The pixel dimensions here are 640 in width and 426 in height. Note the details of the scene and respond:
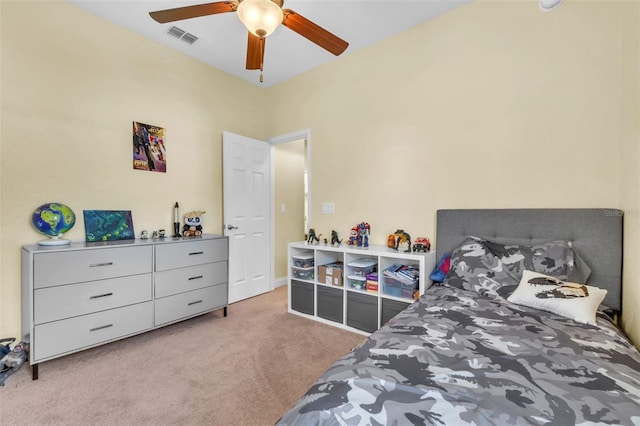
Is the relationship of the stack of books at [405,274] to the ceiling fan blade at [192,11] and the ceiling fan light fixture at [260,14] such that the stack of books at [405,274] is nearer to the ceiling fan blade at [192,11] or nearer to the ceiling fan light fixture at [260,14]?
the ceiling fan light fixture at [260,14]

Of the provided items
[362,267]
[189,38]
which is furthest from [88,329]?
[189,38]

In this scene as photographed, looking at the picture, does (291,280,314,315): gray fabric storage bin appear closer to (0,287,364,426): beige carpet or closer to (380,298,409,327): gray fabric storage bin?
(0,287,364,426): beige carpet

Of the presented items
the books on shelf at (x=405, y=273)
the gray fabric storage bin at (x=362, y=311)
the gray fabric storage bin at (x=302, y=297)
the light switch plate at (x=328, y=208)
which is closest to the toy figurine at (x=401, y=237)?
the books on shelf at (x=405, y=273)

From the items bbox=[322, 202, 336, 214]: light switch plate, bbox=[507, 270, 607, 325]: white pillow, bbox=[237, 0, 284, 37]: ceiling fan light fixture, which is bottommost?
bbox=[507, 270, 607, 325]: white pillow

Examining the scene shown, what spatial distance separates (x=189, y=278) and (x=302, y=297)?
1.15 m

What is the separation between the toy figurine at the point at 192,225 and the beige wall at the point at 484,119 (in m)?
1.37

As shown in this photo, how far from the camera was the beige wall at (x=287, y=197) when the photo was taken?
13.3ft

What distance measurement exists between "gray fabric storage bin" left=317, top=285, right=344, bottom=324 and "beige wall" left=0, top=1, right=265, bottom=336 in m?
1.58

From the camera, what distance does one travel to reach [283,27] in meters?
2.64

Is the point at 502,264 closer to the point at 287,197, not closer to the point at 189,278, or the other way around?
the point at 189,278

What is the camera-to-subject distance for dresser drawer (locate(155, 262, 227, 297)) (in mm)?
2471

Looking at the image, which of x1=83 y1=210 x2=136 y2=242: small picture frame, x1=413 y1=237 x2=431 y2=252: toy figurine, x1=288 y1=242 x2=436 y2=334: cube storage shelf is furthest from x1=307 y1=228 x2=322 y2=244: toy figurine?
x1=83 y1=210 x2=136 y2=242: small picture frame

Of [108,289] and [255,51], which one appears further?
[108,289]

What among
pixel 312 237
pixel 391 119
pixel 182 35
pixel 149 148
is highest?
pixel 182 35
